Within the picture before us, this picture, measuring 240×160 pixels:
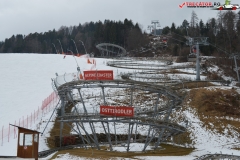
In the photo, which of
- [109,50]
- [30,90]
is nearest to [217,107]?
[30,90]

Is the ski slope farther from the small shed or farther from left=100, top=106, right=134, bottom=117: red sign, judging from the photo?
left=100, top=106, right=134, bottom=117: red sign

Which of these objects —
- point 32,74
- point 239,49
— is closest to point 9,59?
point 32,74

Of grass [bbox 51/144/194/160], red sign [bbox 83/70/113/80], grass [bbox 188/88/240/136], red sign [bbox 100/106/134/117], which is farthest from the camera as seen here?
grass [bbox 188/88/240/136]

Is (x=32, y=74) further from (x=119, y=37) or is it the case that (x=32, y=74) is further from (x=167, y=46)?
(x=119, y=37)

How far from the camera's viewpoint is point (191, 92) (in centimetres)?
5456

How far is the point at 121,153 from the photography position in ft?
103

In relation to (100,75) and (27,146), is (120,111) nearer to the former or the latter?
(100,75)

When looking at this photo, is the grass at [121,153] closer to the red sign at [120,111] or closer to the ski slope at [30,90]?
the ski slope at [30,90]

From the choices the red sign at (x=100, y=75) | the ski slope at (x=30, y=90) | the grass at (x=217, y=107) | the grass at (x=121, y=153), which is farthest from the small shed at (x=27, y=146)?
the grass at (x=217, y=107)

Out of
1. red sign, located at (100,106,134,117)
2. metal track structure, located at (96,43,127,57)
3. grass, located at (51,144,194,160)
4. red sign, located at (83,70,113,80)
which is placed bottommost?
grass, located at (51,144,194,160)

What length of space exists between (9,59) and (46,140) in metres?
55.6

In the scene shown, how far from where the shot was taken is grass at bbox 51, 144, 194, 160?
96.4 feet

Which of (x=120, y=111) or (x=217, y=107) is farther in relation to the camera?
(x=217, y=107)

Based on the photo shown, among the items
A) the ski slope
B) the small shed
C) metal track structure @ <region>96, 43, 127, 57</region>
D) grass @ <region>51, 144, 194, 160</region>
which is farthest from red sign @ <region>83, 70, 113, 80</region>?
metal track structure @ <region>96, 43, 127, 57</region>
